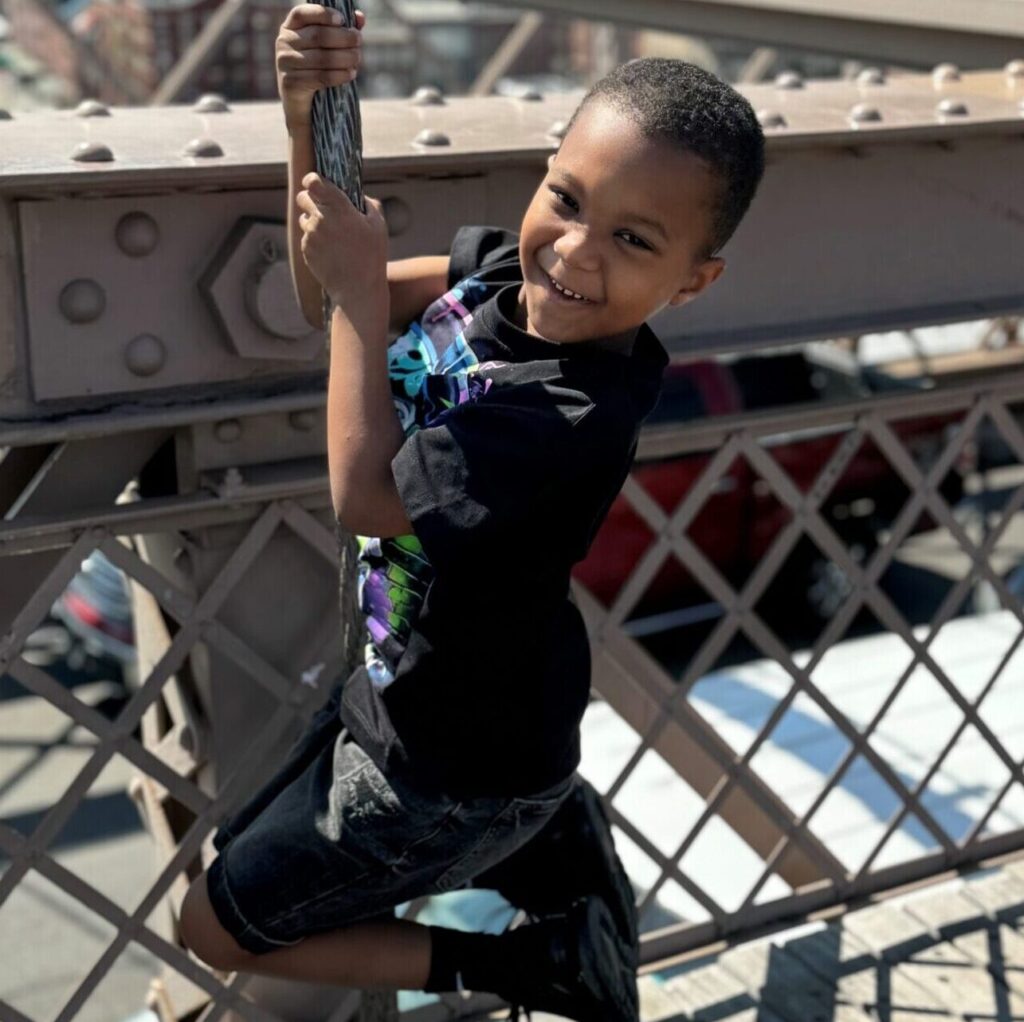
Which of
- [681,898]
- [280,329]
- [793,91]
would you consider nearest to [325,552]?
[280,329]

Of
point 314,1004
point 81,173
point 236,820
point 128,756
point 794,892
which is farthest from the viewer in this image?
point 794,892

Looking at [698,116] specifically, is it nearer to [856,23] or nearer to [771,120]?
[771,120]

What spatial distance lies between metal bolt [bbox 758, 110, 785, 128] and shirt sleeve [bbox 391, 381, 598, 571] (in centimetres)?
102

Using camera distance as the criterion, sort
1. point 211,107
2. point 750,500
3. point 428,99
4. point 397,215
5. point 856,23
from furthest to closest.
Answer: point 750,500
point 856,23
point 428,99
point 211,107
point 397,215

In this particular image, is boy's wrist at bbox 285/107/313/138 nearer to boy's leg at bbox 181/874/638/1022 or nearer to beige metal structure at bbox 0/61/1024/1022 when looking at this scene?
beige metal structure at bbox 0/61/1024/1022

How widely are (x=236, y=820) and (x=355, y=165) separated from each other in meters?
0.98

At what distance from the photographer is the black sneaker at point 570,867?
8.05 ft

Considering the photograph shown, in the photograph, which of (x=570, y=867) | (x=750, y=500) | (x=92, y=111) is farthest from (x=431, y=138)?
(x=750, y=500)

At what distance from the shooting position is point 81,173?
2.02m

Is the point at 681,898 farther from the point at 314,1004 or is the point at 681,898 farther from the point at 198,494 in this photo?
the point at 198,494

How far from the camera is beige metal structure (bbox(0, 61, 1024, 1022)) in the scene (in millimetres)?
2176

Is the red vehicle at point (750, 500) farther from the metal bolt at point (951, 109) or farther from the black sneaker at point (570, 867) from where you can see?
the black sneaker at point (570, 867)

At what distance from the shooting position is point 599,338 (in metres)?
1.90

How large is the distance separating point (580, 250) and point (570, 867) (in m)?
1.08
